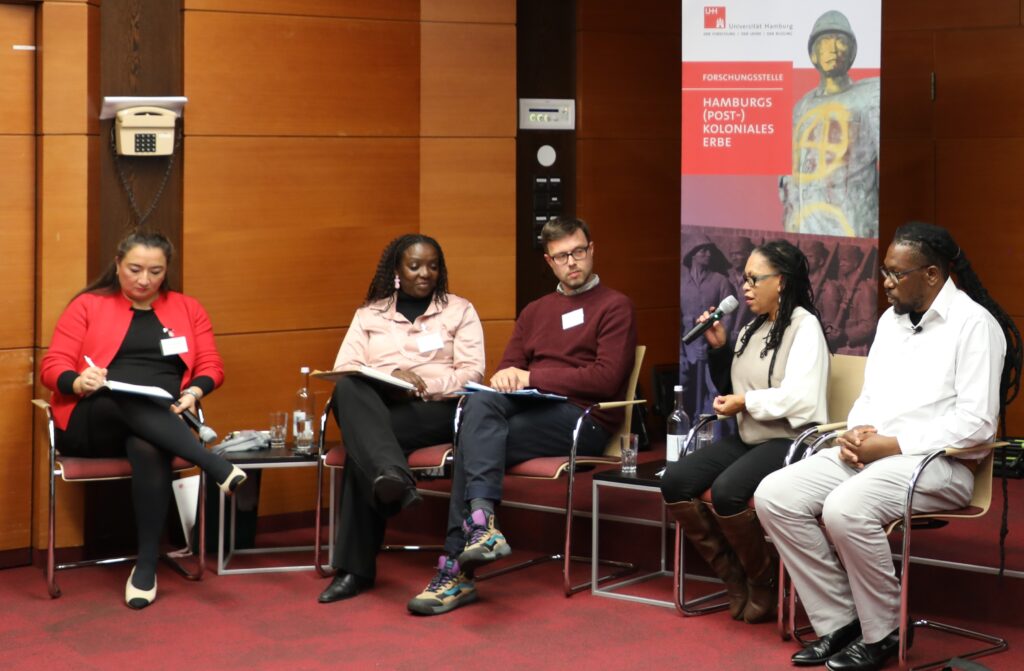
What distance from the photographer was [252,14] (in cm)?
558

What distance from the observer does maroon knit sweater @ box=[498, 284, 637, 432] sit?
4.89 meters

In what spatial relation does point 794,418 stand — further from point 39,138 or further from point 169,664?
point 39,138

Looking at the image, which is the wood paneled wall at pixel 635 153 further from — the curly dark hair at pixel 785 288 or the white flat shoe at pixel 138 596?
the white flat shoe at pixel 138 596

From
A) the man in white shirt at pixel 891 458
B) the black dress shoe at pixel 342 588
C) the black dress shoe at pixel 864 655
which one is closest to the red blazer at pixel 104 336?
the black dress shoe at pixel 342 588

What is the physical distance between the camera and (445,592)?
14.9 ft

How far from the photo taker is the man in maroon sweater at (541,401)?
4551 mm

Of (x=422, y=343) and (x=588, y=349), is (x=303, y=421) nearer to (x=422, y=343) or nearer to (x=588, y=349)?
(x=422, y=343)

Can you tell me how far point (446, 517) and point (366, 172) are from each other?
155 centimetres

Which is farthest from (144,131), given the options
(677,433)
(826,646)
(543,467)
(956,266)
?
(826,646)

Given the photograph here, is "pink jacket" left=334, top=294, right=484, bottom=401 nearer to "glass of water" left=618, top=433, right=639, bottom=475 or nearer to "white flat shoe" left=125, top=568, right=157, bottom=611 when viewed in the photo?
"glass of water" left=618, top=433, right=639, bottom=475

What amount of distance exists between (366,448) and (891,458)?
1.79m

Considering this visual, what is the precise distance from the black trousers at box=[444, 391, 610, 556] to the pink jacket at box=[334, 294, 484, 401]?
0.45 m

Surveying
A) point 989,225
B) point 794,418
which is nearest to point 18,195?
point 794,418

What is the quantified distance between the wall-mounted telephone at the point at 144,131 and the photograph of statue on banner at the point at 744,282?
2.17 m
